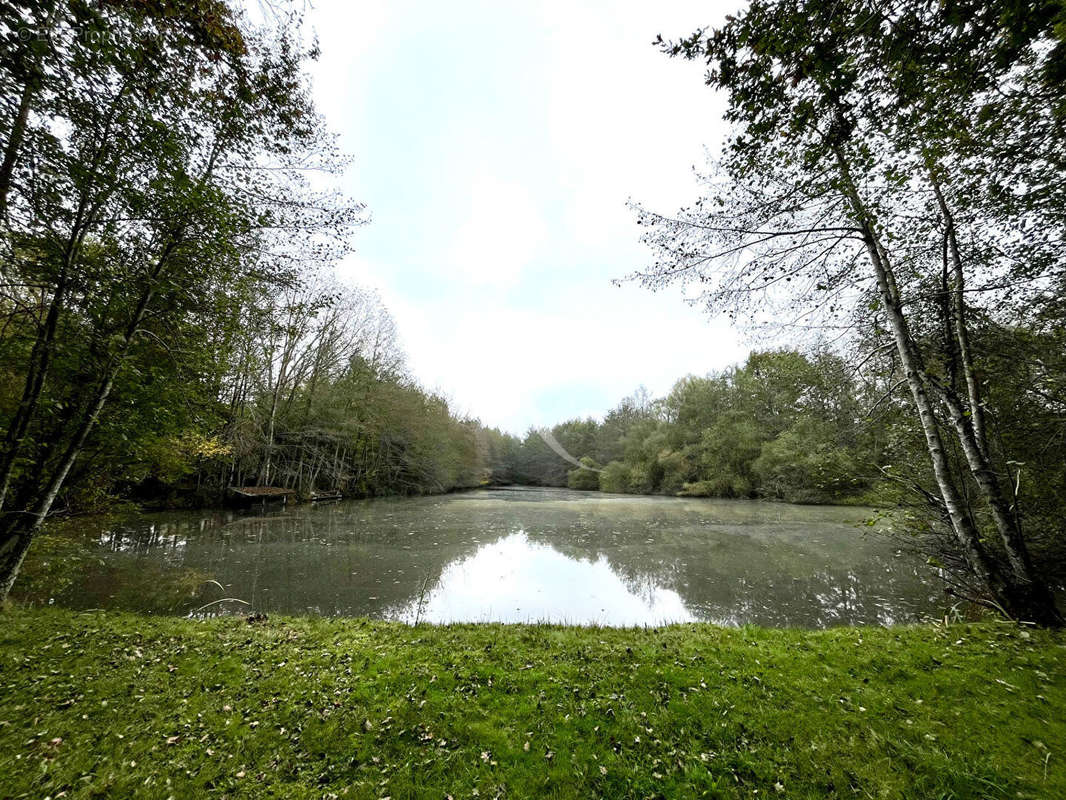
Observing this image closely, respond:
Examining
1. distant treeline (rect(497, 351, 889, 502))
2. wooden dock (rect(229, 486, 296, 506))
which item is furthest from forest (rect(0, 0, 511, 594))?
wooden dock (rect(229, 486, 296, 506))

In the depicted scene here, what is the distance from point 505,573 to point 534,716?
634 centimetres

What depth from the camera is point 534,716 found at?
3.17 m

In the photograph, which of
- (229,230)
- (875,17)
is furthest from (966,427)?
(229,230)

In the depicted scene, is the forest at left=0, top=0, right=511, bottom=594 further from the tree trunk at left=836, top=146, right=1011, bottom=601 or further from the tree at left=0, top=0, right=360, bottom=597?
the tree trunk at left=836, top=146, right=1011, bottom=601

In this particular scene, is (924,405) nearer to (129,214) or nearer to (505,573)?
(505,573)

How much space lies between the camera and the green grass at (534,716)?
95.5 inches

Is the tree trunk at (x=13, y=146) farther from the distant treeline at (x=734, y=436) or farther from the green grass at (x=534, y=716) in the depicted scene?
the distant treeline at (x=734, y=436)

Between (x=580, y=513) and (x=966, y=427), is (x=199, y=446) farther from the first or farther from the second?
(x=966, y=427)

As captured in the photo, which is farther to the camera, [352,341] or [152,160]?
[352,341]

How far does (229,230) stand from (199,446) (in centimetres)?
1059

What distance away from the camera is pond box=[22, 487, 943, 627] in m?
6.72

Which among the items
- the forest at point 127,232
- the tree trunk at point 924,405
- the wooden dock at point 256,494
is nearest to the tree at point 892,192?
the tree trunk at point 924,405

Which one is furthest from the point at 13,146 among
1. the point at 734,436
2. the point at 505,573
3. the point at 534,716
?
the point at 734,436

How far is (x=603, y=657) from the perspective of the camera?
4.23 metres
